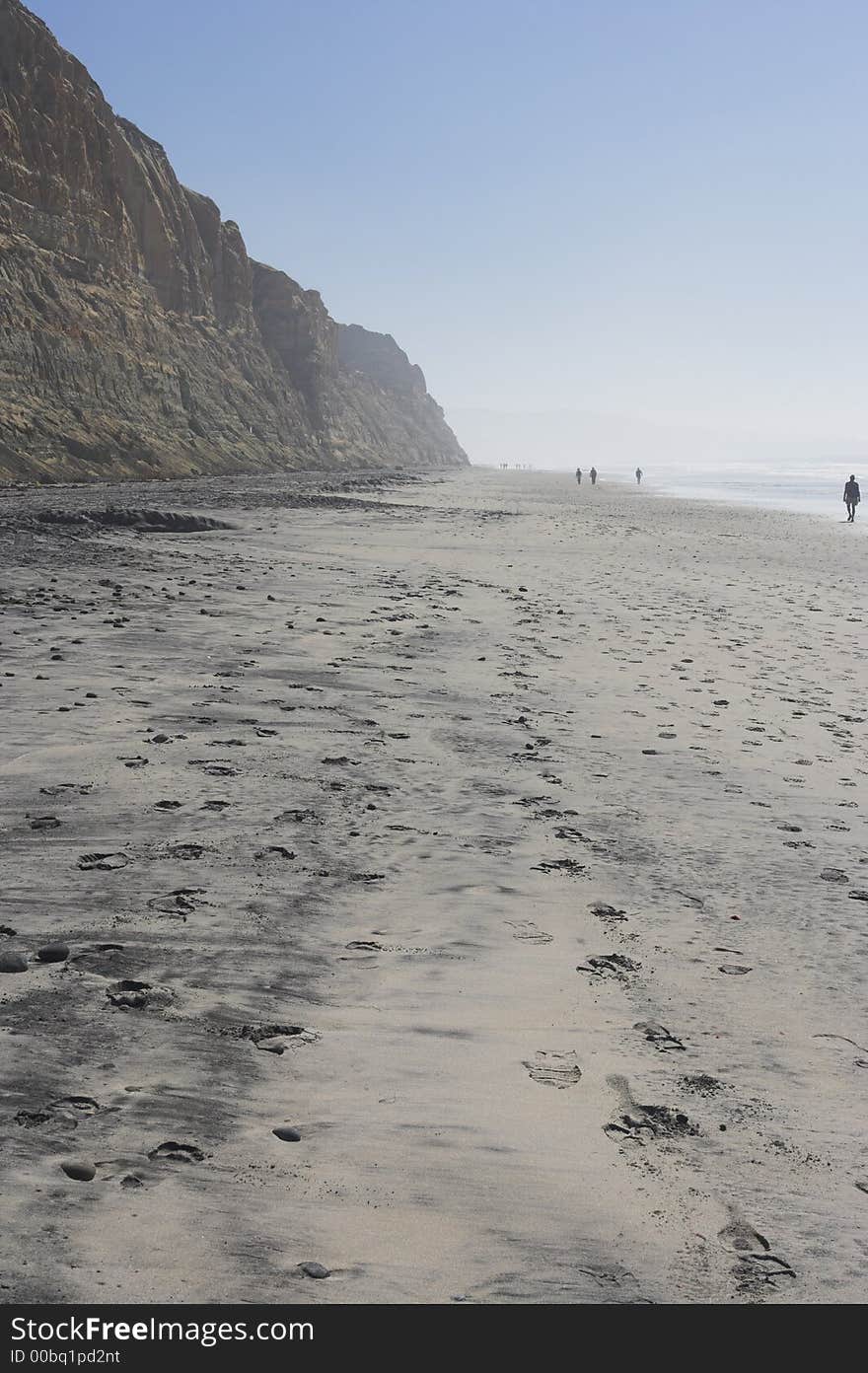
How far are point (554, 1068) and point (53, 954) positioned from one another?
6.81 ft

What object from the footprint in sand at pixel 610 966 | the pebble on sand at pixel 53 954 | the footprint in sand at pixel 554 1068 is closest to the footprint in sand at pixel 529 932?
the footprint in sand at pixel 610 966

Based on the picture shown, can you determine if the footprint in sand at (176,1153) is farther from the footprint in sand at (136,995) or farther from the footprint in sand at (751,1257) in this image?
the footprint in sand at (751,1257)

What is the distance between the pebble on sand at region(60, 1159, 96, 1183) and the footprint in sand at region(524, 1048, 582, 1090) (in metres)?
1.49

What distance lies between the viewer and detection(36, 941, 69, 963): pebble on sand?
411 centimetres

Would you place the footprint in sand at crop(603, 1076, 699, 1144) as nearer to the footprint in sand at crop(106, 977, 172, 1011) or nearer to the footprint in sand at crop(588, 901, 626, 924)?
the footprint in sand at crop(588, 901, 626, 924)

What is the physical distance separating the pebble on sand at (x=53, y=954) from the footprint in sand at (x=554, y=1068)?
1935 mm

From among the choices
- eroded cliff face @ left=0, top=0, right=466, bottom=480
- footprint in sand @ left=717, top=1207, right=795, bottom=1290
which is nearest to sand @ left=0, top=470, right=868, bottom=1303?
footprint in sand @ left=717, top=1207, right=795, bottom=1290

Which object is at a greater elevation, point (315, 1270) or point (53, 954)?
point (53, 954)

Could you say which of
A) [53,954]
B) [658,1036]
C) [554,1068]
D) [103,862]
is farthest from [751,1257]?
[103,862]

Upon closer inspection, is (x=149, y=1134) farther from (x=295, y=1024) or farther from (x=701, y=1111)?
(x=701, y=1111)

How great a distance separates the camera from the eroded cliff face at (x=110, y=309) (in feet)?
157

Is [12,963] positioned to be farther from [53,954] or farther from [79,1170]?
[79,1170]

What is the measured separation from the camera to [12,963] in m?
4.02

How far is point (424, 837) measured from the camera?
5.82 m
